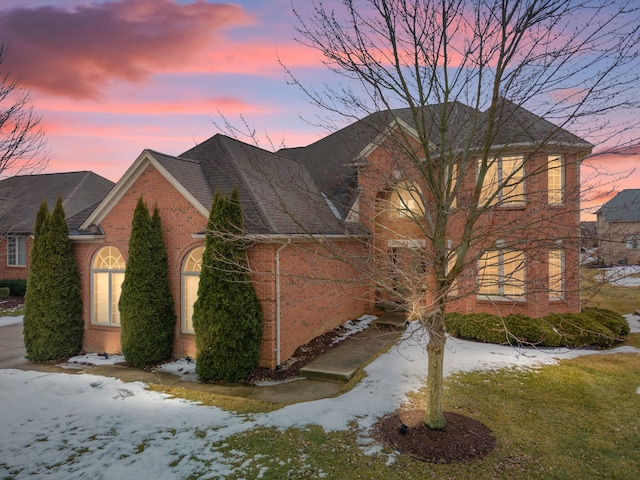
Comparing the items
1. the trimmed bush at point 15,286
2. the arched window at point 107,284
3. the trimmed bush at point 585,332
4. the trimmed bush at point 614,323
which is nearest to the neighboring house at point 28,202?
the trimmed bush at point 15,286

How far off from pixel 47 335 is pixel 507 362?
13.0 m

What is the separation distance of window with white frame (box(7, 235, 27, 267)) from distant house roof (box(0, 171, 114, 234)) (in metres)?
0.85

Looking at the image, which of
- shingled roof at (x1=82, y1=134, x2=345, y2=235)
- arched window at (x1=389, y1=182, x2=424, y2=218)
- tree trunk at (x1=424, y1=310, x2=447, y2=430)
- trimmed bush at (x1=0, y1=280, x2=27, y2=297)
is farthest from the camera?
trimmed bush at (x1=0, y1=280, x2=27, y2=297)

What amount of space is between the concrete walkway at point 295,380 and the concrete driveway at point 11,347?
3cm

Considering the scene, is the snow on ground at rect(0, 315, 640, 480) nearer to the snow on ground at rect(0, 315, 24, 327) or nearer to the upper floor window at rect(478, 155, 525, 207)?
the upper floor window at rect(478, 155, 525, 207)

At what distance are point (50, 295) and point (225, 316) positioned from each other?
6.08 metres

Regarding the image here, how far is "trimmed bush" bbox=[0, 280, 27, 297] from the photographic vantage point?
24375 mm

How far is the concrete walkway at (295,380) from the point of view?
8.69 m

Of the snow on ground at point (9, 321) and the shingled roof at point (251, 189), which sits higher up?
the shingled roof at point (251, 189)

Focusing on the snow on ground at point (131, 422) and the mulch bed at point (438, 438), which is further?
the mulch bed at point (438, 438)

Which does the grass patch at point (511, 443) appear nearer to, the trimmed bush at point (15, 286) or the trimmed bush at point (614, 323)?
the trimmed bush at point (614, 323)

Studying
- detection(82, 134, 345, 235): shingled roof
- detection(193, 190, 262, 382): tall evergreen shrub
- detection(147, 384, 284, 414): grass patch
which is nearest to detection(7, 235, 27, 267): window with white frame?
detection(82, 134, 345, 235): shingled roof

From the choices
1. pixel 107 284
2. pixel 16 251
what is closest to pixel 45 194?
pixel 16 251

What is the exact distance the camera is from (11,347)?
13.4 meters
